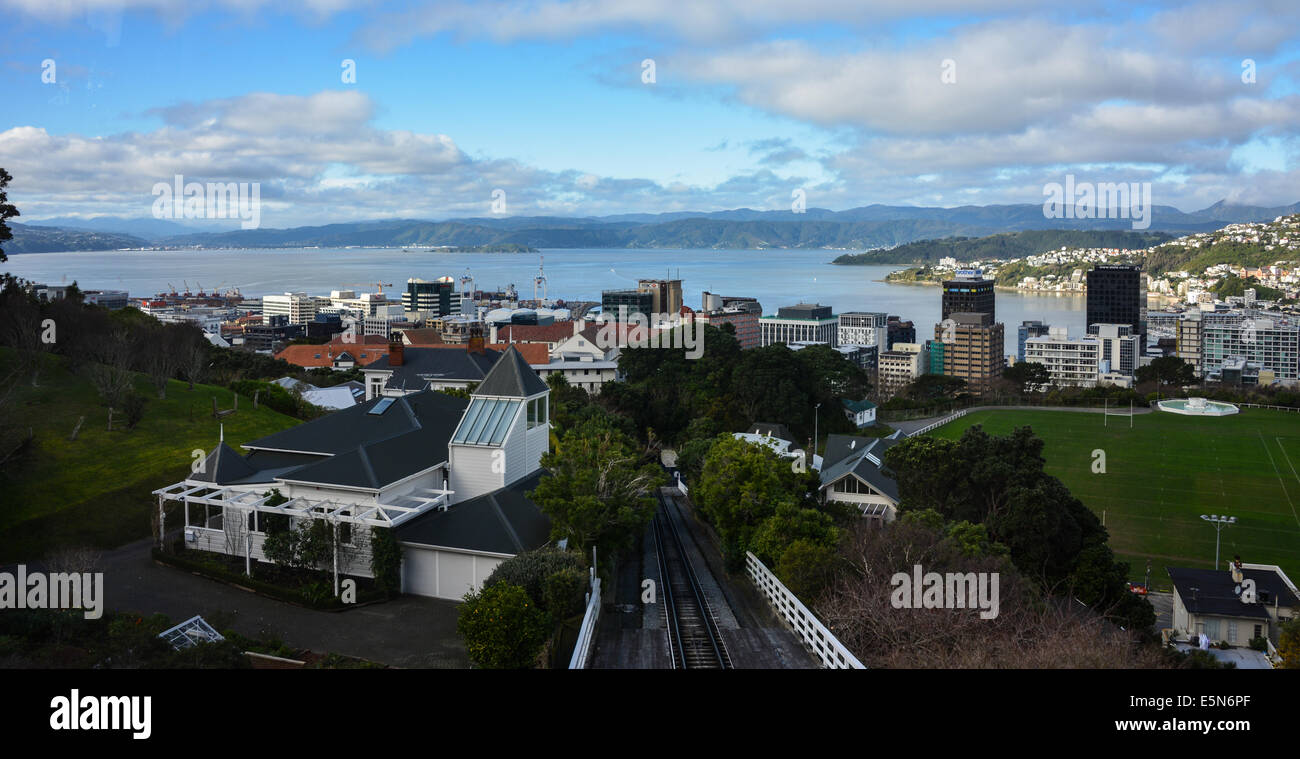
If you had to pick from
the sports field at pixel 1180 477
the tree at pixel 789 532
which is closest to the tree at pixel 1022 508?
the tree at pixel 789 532

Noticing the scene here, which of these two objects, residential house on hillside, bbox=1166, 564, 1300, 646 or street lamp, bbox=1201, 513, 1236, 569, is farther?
street lamp, bbox=1201, 513, 1236, 569

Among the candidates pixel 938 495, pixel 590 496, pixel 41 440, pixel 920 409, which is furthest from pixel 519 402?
pixel 920 409

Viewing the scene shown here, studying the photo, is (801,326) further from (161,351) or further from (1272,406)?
(161,351)

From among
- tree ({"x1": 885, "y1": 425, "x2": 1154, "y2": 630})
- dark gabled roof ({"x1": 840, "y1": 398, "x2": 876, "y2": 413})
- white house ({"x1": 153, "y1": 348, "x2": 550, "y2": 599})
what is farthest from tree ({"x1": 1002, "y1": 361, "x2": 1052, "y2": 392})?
white house ({"x1": 153, "y1": 348, "x2": 550, "y2": 599})

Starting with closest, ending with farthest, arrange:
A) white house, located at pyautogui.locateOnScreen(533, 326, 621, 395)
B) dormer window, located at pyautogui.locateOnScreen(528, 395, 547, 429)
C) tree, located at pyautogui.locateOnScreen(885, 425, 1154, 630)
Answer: tree, located at pyautogui.locateOnScreen(885, 425, 1154, 630) → dormer window, located at pyautogui.locateOnScreen(528, 395, 547, 429) → white house, located at pyautogui.locateOnScreen(533, 326, 621, 395)

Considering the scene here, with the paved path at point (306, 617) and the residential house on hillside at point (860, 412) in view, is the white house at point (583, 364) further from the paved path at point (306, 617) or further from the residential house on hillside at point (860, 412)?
the paved path at point (306, 617)

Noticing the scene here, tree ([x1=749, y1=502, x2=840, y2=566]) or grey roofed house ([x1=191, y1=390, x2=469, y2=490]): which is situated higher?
grey roofed house ([x1=191, y1=390, x2=469, y2=490])

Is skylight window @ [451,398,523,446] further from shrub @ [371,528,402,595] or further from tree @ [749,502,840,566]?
tree @ [749,502,840,566]
